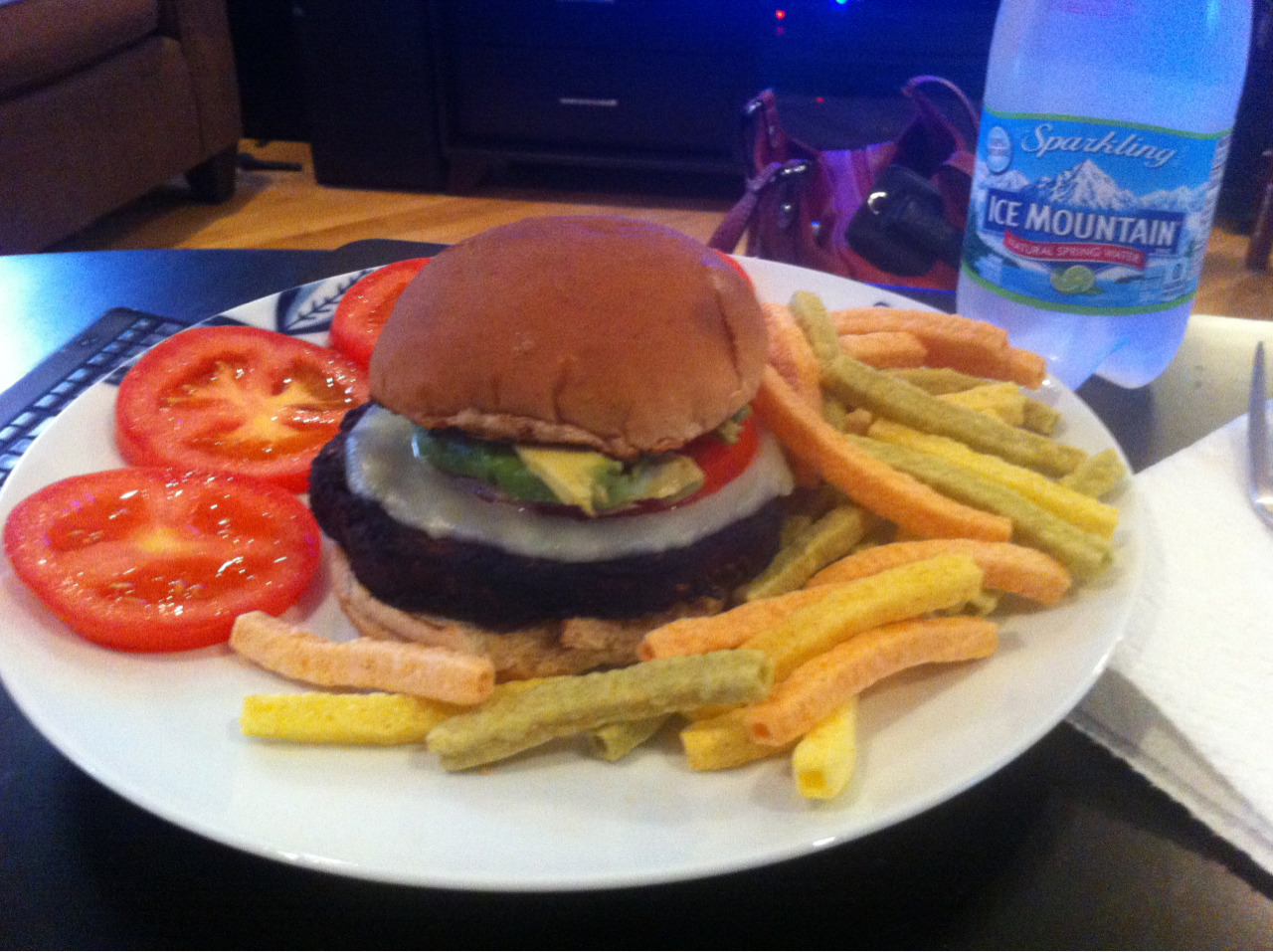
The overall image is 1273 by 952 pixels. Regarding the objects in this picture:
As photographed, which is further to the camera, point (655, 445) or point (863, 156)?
point (863, 156)

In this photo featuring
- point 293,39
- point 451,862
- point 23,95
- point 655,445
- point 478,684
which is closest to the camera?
point 451,862

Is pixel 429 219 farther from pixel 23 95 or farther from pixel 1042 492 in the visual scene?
pixel 1042 492

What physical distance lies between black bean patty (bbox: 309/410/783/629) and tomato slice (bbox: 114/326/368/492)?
1.47ft

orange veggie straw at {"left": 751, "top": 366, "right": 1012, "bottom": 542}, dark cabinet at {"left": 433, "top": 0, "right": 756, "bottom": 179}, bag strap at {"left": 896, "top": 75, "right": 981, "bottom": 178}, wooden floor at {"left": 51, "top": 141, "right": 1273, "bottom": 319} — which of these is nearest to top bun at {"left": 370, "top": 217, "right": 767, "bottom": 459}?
orange veggie straw at {"left": 751, "top": 366, "right": 1012, "bottom": 542}

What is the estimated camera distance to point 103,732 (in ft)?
3.96

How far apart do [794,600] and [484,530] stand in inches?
18.7

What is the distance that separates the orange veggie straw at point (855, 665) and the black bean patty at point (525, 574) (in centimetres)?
29

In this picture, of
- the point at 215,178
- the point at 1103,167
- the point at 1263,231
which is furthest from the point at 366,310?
the point at 1263,231

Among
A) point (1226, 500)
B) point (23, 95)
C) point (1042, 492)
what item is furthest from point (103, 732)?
point (23, 95)

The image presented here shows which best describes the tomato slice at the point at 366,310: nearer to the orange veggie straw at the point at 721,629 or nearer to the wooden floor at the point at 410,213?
the orange veggie straw at the point at 721,629

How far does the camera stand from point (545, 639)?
145 centimetres

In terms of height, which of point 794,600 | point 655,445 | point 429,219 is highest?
point 655,445

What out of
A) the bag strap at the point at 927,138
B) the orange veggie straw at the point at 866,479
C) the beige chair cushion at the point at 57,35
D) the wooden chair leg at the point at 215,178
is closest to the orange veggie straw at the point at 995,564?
the orange veggie straw at the point at 866,479

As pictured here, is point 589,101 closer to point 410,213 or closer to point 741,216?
point 410,213
